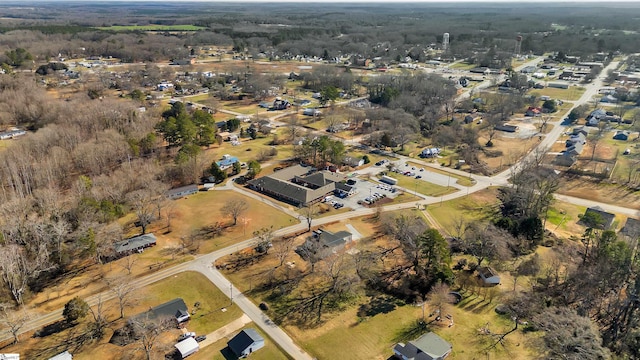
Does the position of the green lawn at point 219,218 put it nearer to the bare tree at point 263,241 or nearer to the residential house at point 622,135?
the bare tree at point 263,241

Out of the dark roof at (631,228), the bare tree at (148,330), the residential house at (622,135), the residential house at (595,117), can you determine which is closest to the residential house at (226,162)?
the bare tree at (148,330)

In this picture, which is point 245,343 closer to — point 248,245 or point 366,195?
point 248,245

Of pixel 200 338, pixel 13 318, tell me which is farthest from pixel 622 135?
pixel 13 318

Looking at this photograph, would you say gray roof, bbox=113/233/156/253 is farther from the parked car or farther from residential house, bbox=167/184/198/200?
the parked car

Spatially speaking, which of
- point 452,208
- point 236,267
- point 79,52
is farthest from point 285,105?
point 79,52

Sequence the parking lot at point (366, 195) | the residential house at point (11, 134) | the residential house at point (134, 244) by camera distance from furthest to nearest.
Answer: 1. the residential house at point (11, 134)
2. the parking lot at point (366, 195)
3. the residential house at point (134, 244)
